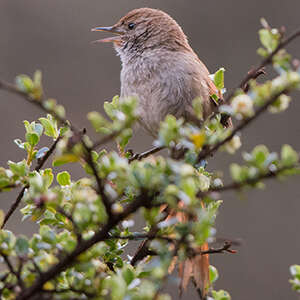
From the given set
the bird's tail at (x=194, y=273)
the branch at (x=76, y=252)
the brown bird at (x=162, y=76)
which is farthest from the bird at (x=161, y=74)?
the branch at (x=76, y=252)

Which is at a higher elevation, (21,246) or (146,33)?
(146,33)

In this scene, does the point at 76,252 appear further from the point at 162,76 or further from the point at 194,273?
the point at 162,76

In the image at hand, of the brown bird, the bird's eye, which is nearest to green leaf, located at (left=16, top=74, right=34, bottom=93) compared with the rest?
the brown bird

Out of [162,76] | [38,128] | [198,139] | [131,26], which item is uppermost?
[131,26]

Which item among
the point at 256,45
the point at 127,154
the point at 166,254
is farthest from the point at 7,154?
the point at 166,254

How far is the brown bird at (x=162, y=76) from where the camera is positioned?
3283 mm

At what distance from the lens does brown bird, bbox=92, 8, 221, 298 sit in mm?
3283

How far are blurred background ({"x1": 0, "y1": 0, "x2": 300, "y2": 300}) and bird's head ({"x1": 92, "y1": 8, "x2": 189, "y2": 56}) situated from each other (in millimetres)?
2454

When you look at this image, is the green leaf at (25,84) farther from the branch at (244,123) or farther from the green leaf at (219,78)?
the green leaf at (219,78)

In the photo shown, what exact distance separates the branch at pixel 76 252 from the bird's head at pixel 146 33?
8.04 ft

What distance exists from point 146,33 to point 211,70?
A: 11.4ft

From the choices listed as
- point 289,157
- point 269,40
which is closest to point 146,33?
point 269,40

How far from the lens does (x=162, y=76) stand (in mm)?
3346

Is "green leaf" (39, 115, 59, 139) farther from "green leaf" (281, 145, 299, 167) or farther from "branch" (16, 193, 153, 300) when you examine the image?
"green leaf" (281, 145, 299, 167)
